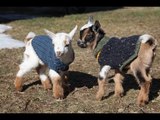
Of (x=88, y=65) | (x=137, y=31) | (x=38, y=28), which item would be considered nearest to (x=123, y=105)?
(x=88, y=65)

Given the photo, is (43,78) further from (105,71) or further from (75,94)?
(105,71)

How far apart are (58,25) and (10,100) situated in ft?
27.7

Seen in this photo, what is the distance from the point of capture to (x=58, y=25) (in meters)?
16.0

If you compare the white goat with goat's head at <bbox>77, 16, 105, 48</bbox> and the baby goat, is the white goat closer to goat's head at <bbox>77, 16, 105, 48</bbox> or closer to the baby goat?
goat's head at <bbox>77, 16, 105, 48</bbox>

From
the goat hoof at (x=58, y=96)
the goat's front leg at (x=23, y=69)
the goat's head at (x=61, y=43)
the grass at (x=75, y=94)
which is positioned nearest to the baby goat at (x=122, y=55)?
the grass at (x=75, y=94)

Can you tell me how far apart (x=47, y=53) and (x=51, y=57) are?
6.7 inches

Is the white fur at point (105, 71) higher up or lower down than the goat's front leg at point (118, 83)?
higher up

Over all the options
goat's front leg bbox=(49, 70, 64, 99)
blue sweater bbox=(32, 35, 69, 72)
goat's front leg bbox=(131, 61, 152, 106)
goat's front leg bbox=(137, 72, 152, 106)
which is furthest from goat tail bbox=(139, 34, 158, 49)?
goat's front leg bbox=(49, 70, 64, 99)

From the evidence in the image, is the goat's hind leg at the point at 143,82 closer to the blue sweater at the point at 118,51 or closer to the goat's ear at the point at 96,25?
the blue sweater at the point at 118,51

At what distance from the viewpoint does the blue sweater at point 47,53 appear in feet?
24.4

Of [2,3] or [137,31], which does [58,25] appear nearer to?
[137,31]

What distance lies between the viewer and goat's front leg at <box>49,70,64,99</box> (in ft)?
24.7

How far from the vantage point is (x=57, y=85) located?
24.7 ft

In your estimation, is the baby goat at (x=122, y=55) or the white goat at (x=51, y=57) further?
the white goat at (x=51, y=57)
